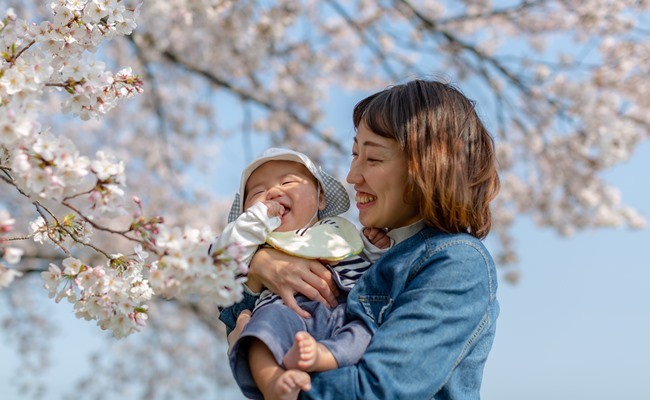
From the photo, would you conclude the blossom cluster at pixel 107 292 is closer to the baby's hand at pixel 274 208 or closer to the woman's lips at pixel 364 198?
the baby's hand at pixel 274 208

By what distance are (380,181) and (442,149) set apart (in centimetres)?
15

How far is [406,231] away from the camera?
1.70 meters

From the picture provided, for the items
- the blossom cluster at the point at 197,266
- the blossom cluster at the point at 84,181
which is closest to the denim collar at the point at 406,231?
the blossom cluster at the point at 84,181

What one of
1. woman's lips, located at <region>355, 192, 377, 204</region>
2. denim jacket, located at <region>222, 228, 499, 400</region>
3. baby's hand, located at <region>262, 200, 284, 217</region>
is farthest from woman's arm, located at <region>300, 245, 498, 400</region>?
baby's hand, located at <region>262, 200, 284, 217</region>

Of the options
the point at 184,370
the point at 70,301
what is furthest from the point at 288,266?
the point at 184,370

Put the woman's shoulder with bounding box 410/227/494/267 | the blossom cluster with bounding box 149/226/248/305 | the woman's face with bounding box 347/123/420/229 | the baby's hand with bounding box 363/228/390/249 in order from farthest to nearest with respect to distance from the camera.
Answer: the baby's hand with bounding box 363/228/390/249
the woman's face with bounding box 347/123/420/229
the woman's shoulder with bounding box 410/227/494/267
the blossom cluster with bounding box 149/226/248/305

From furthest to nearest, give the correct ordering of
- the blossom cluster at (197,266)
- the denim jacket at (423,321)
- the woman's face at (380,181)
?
1. the woman's face at (380,181)
2. the denim jacket at (423,321)
3. the blossom cluster at (197,266)

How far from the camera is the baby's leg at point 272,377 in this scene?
138 centimetres

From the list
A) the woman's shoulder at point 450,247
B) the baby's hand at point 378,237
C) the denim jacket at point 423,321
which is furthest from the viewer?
the baby's hand at point 378,237

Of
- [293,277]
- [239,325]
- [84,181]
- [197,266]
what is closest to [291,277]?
[293,277]

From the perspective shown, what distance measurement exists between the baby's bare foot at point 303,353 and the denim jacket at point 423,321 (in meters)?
0.04

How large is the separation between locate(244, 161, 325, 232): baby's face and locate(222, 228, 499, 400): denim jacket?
271 millimetres

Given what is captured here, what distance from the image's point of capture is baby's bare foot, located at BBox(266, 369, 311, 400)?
4.51 ft

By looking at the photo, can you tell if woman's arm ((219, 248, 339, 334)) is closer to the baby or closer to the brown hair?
the baby
